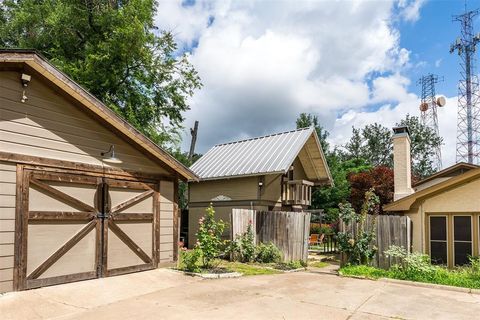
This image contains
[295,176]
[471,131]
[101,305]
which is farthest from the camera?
[471,131]

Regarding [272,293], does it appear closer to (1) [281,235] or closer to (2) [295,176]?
(1) [281,235]

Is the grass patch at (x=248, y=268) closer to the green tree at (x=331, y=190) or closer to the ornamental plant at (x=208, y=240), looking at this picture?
the ornamental plant at (x=208, y=240)

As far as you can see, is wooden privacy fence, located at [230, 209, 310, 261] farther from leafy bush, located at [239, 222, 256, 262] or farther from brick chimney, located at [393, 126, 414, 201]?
brick chimney, located at [393, 126, 414, 201]

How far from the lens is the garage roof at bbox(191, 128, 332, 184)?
1661cm

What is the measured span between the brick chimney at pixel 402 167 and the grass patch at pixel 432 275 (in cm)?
430

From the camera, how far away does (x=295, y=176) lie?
1991 centimetres

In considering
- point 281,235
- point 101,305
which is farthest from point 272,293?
point 281,235

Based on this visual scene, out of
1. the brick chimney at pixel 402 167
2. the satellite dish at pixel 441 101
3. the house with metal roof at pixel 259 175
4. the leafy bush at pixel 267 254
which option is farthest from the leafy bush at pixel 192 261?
the satellite dish at pixel 441 101

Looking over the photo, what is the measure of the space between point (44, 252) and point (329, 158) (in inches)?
1307

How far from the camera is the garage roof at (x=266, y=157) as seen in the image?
16609mm

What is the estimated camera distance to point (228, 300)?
7.70m

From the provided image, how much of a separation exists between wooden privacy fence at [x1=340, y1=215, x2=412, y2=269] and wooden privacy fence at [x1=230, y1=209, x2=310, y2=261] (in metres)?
2.70

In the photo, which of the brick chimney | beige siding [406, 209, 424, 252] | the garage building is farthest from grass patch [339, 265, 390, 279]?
the garage building

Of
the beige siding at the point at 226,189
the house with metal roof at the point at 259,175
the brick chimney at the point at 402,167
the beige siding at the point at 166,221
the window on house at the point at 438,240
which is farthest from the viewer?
the beige siding at the point at 226,189
